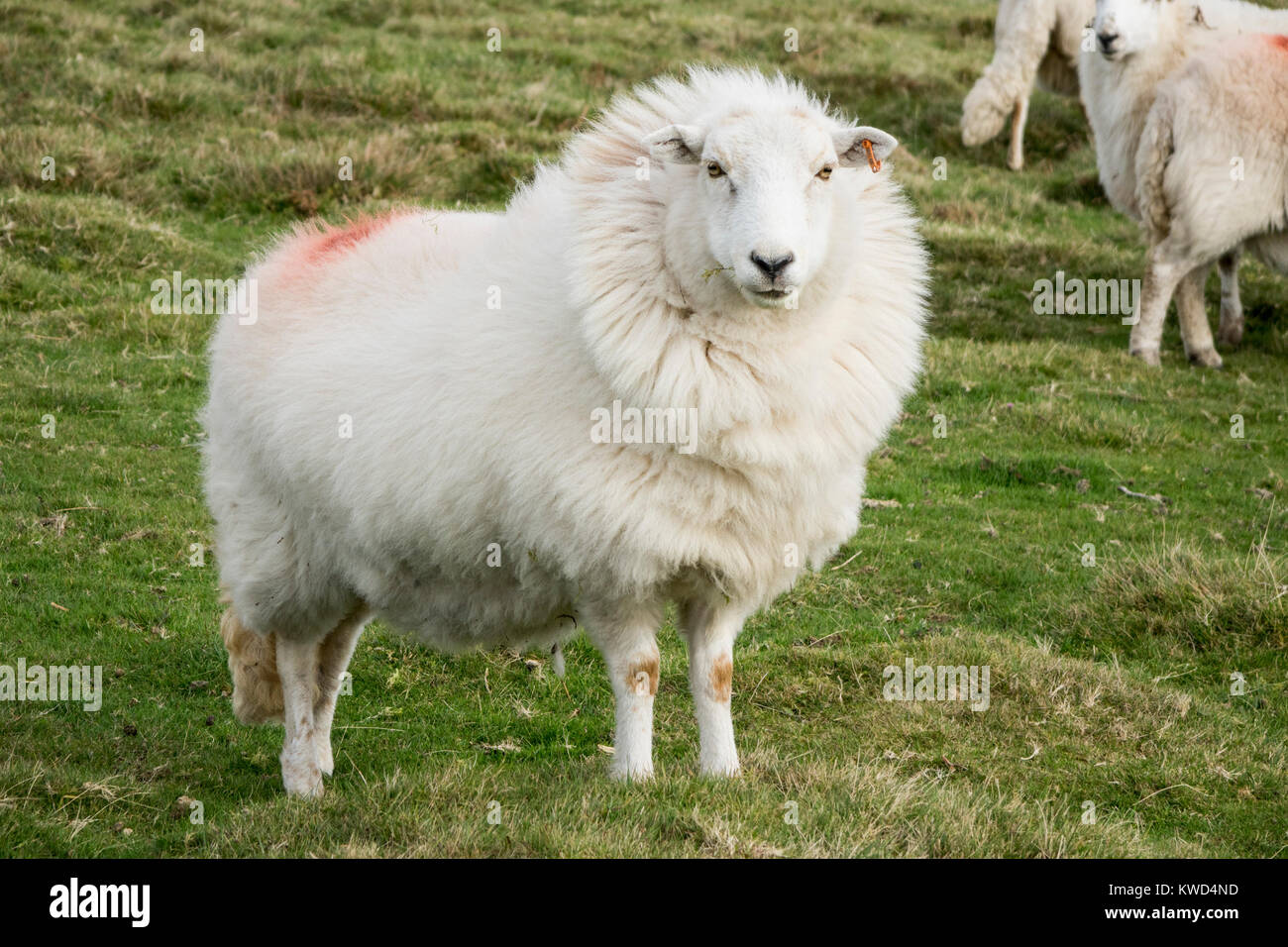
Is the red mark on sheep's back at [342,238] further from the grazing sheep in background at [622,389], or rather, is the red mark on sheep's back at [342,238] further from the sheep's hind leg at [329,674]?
the sheep's hind leg at [329,674]

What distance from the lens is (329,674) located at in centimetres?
529

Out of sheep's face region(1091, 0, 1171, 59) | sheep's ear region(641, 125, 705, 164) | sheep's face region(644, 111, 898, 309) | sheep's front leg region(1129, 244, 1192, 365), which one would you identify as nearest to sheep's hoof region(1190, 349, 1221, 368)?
sheep's front leg region(1129, 244, 1192, 365)

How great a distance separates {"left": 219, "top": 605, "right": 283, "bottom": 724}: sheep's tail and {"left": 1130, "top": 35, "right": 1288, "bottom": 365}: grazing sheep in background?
7.18 meters

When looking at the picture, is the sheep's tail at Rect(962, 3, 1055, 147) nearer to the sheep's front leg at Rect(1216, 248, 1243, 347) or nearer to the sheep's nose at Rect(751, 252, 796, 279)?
the sheep's front leg at Rect(1216, 248, 1243, 347)

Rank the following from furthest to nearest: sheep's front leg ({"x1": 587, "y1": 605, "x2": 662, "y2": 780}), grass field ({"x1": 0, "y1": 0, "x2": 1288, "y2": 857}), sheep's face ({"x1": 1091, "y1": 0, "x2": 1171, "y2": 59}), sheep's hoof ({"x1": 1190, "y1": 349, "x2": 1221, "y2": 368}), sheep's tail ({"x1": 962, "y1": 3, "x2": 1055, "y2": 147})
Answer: sheep's tail ({"x1": 962, "y1": 3, "x2": 1055, "y2": 147}) < sheep's hoof ({"x1": 1190, "y1": 349, "x2": 1221, "y2": 368}) < sheep's face ({"x1": 1091, "y1": 0, "x2": 1171, "y2": 59}) < sheep's front leg ({"x1": 587, "y1": 605, "x2": 662, "y2": 780}) < grass field ({"x1": 0, "y1": 0, "x2": 1288, "y2": 857})

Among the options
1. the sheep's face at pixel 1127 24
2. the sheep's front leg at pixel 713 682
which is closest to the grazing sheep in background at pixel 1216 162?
the sheep's face at pixel 1127 24

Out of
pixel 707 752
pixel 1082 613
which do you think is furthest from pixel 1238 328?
pixel 707 752

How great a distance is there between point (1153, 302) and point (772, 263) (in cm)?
704

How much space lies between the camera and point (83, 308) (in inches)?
374

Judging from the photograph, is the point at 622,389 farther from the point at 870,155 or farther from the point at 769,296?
the point at 870,155

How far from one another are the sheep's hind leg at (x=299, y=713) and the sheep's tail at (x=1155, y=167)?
723 cm

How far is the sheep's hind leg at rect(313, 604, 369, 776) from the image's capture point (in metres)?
5.24

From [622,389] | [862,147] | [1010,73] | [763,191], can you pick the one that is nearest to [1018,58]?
[1010,73]
